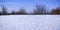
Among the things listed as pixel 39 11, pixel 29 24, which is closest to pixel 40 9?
pixel 39 11

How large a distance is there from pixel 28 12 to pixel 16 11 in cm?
30

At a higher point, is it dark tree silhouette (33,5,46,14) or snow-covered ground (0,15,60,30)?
dark tree silhouette (33,5,46,14)

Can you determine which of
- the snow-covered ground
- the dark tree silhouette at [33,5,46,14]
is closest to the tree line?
the dark tree silhouette at [33,5,46,14]

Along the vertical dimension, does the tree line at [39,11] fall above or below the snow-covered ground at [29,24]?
above

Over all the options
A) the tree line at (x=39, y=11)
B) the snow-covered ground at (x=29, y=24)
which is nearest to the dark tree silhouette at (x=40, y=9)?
the tree line at (x=39, y=11)

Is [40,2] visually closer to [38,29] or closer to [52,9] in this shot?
[52,9]

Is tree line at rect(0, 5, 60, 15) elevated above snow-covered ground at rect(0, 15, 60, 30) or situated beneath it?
elevated above

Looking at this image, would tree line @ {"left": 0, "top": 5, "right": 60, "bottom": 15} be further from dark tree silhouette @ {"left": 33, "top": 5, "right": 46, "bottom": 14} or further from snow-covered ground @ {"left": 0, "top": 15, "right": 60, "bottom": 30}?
snow-covered ground @ {"left": 0, "top": 15, "right": 60, "bottom": 30}

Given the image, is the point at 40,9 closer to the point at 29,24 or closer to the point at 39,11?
the point at 39,11

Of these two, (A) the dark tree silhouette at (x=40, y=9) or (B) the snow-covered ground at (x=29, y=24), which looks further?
(A) the dark tree silhouette at (x=40, y=9)

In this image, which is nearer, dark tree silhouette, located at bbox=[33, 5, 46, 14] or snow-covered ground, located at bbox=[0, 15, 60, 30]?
snow-covered ground, located at bbox=[0, 15, 60, 30]

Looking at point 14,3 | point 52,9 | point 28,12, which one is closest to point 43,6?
point 52,9

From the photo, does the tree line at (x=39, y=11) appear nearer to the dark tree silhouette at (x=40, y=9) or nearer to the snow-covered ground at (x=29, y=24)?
the dark tree silhouette at (x=40, y=9)

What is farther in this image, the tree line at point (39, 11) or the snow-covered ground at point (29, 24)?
the tree line at point (39, 11)
